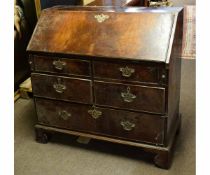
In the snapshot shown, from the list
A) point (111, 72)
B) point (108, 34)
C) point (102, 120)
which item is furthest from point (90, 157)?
point (108, 34)

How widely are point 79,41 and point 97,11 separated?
0.24 meters

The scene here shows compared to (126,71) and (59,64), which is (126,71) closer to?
(126,71)

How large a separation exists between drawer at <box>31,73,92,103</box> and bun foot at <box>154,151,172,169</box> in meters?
0.55

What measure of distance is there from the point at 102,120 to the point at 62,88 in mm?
336

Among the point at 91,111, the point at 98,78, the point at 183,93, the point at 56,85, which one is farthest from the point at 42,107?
the point at 183,93

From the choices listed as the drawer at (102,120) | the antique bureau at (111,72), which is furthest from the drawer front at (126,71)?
the drawer at (102,120)

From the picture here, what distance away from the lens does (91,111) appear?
1922mm

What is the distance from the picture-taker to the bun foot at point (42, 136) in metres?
2.18

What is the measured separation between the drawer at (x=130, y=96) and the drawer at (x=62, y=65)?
0.12 m

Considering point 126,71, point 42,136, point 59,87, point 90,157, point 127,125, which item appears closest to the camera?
point 126,71

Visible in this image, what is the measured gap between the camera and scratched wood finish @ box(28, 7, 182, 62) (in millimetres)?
1665

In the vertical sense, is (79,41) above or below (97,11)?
below

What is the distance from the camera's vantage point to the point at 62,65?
73.8 inches

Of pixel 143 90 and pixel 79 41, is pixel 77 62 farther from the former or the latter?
pixel 143 90
